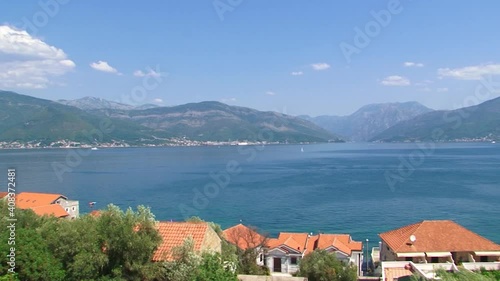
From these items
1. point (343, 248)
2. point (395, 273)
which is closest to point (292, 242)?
point (343, 248)

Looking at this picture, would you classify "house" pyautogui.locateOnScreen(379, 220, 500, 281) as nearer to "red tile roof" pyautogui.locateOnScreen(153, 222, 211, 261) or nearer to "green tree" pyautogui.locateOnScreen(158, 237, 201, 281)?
"red tile roof" pyautogui.locateOnScreen(153, 222, 211, 261)

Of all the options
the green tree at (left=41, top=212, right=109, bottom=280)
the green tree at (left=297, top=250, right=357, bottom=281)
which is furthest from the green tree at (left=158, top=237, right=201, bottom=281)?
the green tree at (left=297, top=250, right=357, bottom=281)

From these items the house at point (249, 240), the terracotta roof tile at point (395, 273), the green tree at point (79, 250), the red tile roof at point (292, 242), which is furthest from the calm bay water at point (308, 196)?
the green tree at point (79, 250)

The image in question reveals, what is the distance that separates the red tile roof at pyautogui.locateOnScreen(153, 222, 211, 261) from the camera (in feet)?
66.0

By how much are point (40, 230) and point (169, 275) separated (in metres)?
6.78

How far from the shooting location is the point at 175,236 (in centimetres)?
2161

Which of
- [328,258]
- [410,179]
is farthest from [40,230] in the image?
[410,179]

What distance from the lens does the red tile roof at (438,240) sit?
2864cm

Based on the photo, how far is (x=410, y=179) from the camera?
10438cm

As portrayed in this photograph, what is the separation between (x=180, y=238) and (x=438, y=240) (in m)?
18.8

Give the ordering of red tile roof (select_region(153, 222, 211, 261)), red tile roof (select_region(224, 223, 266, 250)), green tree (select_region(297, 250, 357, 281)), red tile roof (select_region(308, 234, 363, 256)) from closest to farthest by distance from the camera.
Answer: red tile roof (select_region(153, 222, 211, 261))
green tree (select_region(297, 250, 357, 281))
red tile roof (select_region(224, 223, 266, 250))
red tile roof (select_region(308, 234, 363, 256))

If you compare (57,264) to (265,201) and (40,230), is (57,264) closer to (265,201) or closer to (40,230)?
(40,230)

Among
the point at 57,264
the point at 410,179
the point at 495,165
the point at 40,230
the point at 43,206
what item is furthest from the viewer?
the point at 495,165

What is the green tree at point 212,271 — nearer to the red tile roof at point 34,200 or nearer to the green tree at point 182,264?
the green tree at point 182,264
